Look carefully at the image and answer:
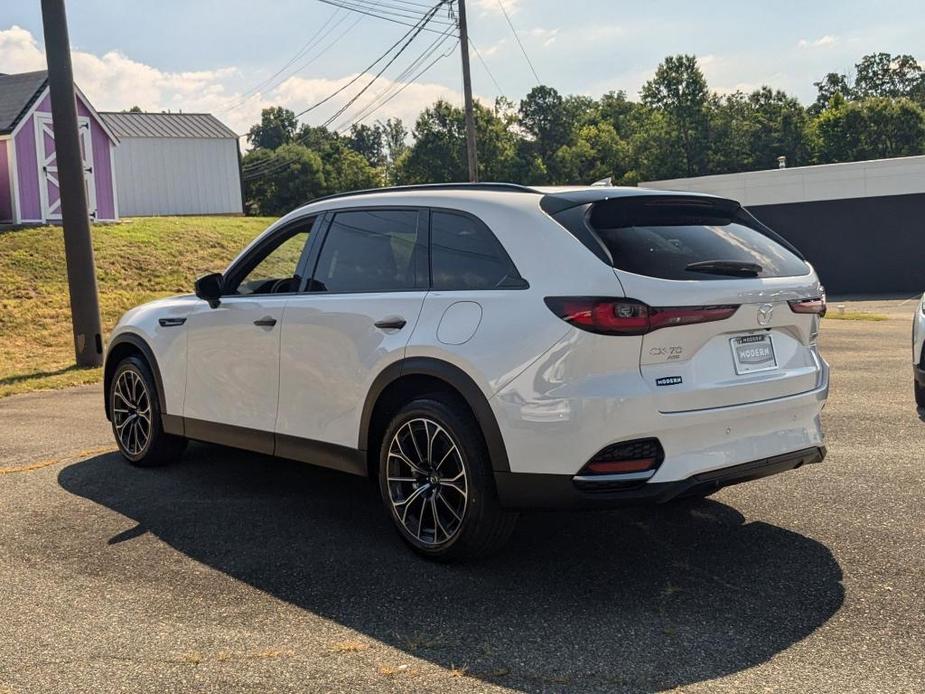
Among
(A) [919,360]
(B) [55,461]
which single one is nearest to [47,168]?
(B) [55,461]

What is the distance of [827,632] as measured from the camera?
11.5ft

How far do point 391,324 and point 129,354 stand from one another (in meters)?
2.96

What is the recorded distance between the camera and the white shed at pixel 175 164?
129 feet

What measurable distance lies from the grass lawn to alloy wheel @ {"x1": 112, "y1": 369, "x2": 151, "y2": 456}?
16.7 feet

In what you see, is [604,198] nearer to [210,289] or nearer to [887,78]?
[210,289]

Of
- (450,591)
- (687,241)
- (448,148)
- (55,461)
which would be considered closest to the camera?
(450,591)

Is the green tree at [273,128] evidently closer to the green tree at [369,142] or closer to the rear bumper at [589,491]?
the green tree at [369,142]

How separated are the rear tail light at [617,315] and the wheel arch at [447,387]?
0.55 meters

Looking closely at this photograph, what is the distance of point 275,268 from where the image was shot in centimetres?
560

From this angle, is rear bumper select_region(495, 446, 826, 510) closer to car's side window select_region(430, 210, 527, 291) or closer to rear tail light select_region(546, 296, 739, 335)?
rear tail light select_region(546, 296, 739, 335)

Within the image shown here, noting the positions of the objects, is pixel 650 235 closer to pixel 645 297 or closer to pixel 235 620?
pixel 645 297

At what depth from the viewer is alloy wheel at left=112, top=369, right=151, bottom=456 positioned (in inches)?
250

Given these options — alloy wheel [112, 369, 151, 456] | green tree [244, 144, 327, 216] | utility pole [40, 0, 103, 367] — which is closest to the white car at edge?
alloy wheel [112, 369, 151, 456]

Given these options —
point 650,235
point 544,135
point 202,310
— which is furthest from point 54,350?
point 544,135
